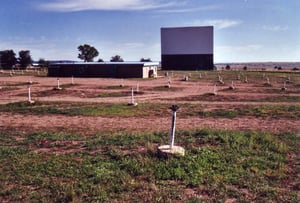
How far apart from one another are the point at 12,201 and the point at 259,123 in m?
9.87

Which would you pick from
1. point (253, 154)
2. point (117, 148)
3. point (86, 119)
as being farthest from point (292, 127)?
point (86, 119)

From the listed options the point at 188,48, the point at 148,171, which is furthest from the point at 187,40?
the point at 148,171

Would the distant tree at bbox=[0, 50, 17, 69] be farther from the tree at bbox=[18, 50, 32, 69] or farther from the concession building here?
the concession building

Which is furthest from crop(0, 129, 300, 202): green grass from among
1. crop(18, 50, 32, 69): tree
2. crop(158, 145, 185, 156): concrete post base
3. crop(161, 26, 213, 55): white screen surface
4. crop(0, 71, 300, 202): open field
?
crop(18, 50, 32, 69): tree

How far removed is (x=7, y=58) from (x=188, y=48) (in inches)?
1682

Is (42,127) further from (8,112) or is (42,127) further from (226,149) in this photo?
(226,149)

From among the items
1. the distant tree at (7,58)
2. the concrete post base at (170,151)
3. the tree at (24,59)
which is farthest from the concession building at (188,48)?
the concrete post base at (170,151)

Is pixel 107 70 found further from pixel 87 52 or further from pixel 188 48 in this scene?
pixel 87 52

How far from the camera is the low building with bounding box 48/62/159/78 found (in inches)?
2050

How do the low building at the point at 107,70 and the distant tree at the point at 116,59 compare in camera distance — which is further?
the distant tree at the point at 116,59

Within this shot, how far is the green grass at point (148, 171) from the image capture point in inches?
207

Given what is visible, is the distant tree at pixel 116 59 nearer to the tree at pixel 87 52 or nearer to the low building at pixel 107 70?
A: the tree at pixel 87 52

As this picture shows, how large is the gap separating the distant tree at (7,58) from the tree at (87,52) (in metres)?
26.7

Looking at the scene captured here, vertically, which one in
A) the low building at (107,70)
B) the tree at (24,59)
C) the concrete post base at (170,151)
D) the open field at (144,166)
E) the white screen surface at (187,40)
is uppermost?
the white screen surface at (187,40)
